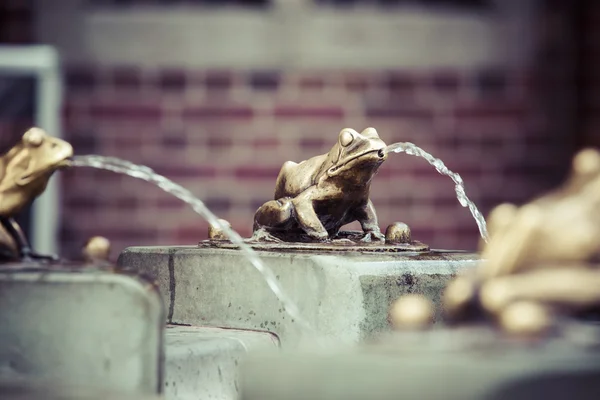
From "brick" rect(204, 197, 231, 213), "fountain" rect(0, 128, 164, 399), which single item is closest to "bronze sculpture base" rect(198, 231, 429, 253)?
"fountain" rect(0, 128, 164, 399)

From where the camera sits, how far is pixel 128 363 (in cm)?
116

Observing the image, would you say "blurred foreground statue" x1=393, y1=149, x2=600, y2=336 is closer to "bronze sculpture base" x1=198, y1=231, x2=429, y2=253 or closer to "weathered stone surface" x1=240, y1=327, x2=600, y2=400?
"weathered stone surface" x1=240, y1=327, x2=600, y2=400

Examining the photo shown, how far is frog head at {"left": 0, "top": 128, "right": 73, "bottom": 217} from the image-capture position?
54.4 inches

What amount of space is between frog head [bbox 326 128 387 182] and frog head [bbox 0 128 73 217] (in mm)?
409

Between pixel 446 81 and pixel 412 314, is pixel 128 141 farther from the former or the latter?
pixel 412 314

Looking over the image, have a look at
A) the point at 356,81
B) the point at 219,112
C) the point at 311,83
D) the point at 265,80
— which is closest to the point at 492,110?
the point at 356,81

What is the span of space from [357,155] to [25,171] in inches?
18.7

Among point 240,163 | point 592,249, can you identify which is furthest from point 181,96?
point 592,249

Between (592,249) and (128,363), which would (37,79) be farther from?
(592,249)

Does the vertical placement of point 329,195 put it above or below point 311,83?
below

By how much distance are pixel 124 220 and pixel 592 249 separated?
2379mm

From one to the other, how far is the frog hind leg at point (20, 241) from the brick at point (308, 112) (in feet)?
6.34

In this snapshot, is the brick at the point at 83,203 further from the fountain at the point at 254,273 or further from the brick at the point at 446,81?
the fountain at the point at 254,273

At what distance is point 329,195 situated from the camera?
162 centimetres
